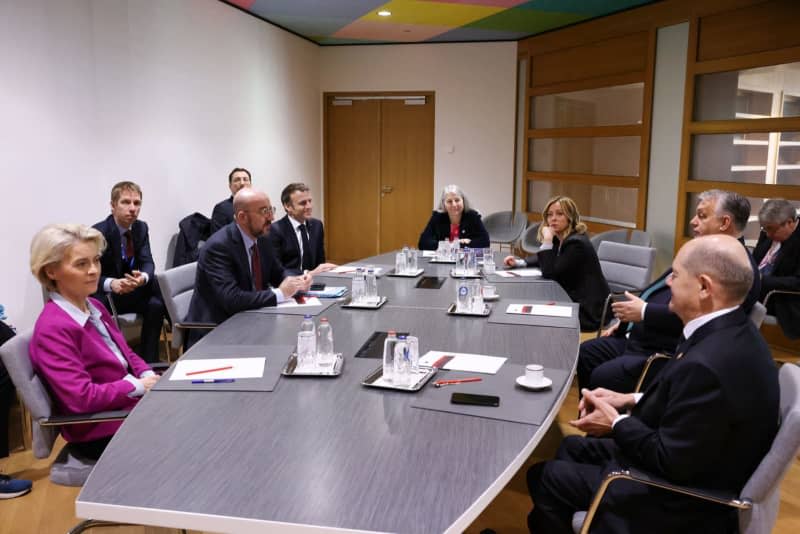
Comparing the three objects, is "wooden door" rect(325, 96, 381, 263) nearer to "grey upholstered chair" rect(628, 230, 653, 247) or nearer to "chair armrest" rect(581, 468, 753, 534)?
"grey upholstered chair" rect(628, 230, 653, 247)

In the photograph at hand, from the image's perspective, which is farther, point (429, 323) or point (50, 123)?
point (50, 123)

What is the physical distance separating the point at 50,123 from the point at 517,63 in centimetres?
606

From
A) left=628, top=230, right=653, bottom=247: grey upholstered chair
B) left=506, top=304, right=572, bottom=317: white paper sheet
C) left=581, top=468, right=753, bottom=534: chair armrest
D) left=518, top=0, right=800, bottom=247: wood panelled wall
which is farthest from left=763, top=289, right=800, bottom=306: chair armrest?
left=581, top=468, right=753, bottom=534: chair armrest

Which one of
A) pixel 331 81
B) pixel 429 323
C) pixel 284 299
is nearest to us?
pixel 429 323

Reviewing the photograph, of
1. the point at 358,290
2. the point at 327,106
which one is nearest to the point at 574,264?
the point at 358,290

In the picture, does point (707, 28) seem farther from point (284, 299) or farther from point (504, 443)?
point (504, 443)

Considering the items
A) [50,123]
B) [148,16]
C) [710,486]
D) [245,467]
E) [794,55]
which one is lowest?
[710,486]

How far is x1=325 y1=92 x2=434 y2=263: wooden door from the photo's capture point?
9.47 metres

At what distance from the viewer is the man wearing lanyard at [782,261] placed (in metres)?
4.57

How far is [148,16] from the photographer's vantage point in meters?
5.70

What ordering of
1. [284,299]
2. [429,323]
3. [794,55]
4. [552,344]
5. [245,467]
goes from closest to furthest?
[245,467]
[552,344]
[429,323]
[284,299]
[794,55]

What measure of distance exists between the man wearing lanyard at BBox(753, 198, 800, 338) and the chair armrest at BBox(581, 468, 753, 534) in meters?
3.32

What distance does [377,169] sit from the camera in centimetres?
970

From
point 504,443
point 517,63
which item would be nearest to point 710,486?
point 504,443
